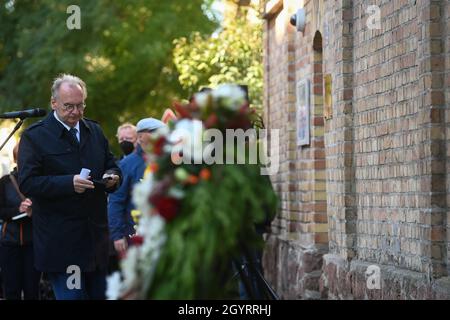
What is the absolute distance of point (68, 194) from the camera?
28.5 feet

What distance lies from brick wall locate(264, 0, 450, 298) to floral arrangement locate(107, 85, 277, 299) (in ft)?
9.72

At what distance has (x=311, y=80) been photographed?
43.2 feet

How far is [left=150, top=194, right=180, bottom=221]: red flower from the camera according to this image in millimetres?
5199

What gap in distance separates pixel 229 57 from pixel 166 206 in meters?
16.2

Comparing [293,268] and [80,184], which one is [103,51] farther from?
[80,184]

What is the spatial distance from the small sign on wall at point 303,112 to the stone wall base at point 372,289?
1.86 meters

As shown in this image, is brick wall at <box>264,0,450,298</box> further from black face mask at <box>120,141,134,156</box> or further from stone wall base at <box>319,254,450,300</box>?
black face mask at <box>120,141,134,156</box>

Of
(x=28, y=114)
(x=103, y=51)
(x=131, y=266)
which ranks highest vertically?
(x=103, y=51)

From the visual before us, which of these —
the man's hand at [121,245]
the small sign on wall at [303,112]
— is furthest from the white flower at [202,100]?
the small sign on wall at [303,112]

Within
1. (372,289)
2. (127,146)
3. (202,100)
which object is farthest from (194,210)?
(127,146)

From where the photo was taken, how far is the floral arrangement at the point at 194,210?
519cm

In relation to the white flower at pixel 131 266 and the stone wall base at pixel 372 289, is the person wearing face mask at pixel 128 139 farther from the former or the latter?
the white flower at pixel 131 266
